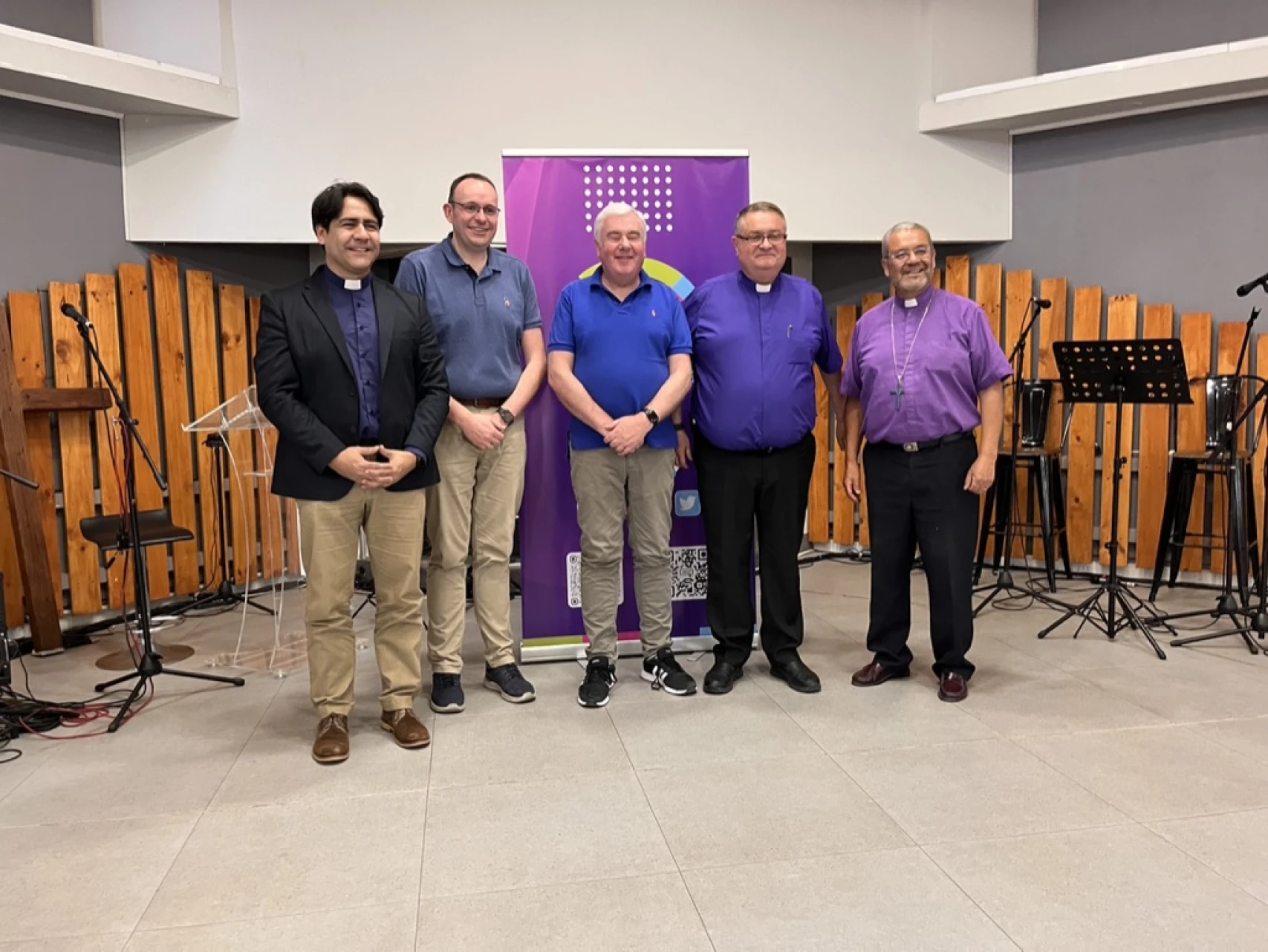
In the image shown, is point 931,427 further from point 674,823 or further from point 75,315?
point 75,315

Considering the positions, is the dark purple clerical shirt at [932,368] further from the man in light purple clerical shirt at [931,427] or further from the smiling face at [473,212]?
the smiling face at [473,212]

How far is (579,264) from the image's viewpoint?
4035 millimetres

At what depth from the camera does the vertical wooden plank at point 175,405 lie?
17.8ft

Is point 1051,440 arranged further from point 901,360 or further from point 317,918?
point 317,918

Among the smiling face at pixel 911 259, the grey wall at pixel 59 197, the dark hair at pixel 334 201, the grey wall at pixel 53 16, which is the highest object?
the grey wall at pixel 53 16

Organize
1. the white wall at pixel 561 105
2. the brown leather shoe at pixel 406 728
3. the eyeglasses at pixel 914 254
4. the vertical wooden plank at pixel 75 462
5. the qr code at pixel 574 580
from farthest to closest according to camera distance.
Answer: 1. the white wall at pixel 561 105
2. the vertical wooden plank at pixel 75 462
3. the qr code at pixel 574 580
4. the eyeglasses at pixel 914 254
5. the brown leather shoe at pixel 406 728

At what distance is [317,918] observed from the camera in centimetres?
212

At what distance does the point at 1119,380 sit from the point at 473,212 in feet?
9.91

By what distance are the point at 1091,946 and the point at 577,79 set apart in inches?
203

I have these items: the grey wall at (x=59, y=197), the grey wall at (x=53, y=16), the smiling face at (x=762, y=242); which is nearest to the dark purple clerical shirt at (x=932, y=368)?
the smiling face at (x=762, y=242)

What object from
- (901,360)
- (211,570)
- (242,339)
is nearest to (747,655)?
(901,360)

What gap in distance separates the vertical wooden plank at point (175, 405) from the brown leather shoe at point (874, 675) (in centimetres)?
397

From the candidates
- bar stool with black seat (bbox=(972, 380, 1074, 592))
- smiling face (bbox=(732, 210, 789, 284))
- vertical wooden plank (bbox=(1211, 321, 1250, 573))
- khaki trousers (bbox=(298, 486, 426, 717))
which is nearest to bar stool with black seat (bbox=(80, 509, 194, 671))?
khaki trousers (bbox=(298, 486, 426, 717))

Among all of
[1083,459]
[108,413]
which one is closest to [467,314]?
[108,413]
